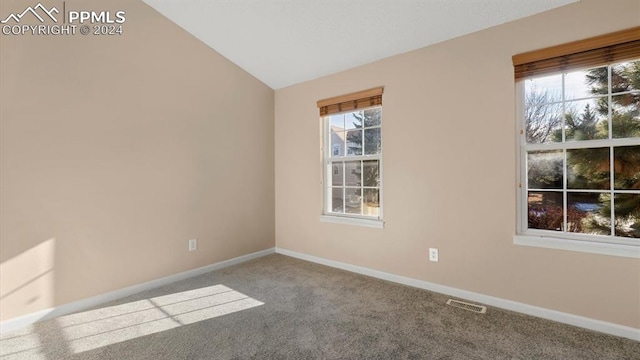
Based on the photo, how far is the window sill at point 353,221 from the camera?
10.9 feet

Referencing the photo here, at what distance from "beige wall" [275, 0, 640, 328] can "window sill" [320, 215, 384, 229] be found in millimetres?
79

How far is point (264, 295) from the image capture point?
283cm

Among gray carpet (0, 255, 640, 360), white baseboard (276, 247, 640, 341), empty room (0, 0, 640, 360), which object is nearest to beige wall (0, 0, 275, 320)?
empty room (0, 0, 640, 360)

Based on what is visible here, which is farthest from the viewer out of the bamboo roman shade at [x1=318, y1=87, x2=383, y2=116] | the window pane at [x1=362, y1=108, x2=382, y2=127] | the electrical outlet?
the window pane at [x1=362, y1=108, x2=382, y2=127]

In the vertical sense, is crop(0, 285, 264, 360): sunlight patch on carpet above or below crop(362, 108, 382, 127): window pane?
below

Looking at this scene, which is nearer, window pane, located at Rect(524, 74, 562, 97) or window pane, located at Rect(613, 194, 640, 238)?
window pane, located at Rect(613, 194, 640, 238)

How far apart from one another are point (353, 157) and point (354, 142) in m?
0.19

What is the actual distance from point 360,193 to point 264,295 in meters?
1.61

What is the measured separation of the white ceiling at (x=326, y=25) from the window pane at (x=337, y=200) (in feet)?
5.01

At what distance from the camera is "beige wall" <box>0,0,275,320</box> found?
232 centimetres

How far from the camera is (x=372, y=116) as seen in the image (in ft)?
11.3

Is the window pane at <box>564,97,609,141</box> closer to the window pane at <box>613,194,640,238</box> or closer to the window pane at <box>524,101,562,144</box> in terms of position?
the window pane at <box>524,101,562,144</box>

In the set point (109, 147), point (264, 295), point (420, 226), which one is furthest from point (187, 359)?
point (420, 226)

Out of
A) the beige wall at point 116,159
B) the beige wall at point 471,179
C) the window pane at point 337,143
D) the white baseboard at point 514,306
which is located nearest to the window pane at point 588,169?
the beige wall at point 471,179
